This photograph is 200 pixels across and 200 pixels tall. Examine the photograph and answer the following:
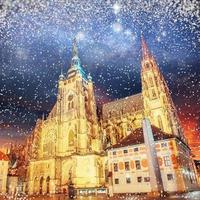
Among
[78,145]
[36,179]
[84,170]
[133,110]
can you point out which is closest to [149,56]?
[133,110]

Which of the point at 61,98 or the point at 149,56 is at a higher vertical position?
the point at 149,56

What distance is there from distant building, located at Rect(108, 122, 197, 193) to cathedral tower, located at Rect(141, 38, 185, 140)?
13.7 meters

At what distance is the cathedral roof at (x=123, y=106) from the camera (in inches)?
2249

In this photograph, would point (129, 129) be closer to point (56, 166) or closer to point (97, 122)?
point (97, 122)

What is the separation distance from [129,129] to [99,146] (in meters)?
8.88

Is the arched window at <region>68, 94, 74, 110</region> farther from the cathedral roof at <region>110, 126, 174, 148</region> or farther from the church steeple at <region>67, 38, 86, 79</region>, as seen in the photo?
the cathedral roof at <region>110, 126, 174, 148</region>

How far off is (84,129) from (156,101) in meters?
18.0

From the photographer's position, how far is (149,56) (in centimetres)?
6078

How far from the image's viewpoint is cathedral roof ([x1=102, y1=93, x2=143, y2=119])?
5713cm

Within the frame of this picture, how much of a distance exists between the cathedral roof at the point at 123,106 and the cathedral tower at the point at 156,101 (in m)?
4.91

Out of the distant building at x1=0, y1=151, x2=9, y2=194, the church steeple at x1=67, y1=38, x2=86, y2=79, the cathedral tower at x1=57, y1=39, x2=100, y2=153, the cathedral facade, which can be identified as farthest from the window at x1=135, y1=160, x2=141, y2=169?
the church steeple at x1=67, y1=38, x2=86, y2=79

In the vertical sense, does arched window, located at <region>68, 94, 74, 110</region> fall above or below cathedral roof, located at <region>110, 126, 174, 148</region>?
above

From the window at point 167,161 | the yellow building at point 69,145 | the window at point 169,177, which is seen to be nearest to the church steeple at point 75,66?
the yellow building at point 69,145

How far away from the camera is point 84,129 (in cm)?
4997
